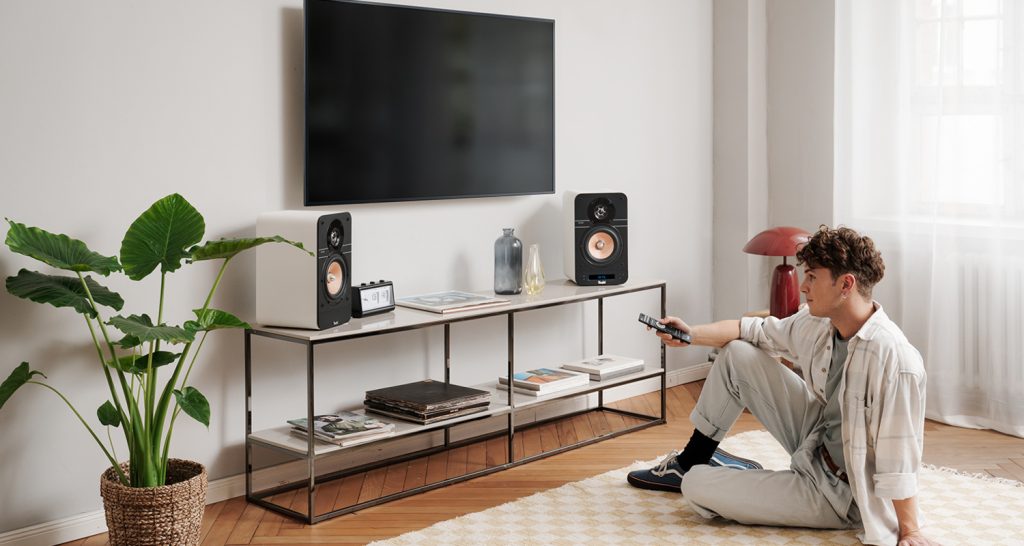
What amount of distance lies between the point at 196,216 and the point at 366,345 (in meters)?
1.07

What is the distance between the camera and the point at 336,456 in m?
3.77

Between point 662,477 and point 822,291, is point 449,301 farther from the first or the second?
point 822,291

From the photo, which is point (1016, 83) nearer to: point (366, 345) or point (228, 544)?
point (366, 345)

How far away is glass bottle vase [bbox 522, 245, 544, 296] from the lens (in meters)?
4.04

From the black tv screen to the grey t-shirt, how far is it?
1513mm

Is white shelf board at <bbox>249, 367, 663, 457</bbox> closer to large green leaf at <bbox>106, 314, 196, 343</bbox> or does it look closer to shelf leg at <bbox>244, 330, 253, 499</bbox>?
shelf leg at <bbox>244, 330, 253, 499</bbox>

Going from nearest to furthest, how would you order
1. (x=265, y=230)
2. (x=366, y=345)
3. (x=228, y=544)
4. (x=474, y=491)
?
(x=228, y=544) → (x=265, y=230) → (x=474, y=491) → (x=366, y=345)

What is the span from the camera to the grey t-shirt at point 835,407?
311 cm

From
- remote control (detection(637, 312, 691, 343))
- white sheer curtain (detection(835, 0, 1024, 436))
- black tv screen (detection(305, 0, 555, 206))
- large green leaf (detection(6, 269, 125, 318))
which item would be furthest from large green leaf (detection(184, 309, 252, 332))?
white sheer curtain (detection(835, 0, 1024, 436))

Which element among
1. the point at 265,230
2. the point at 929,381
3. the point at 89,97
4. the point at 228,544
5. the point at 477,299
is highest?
the point at 89,97

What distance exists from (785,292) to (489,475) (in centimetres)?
151

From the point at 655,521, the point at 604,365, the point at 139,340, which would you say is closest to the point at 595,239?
the point at 604,365

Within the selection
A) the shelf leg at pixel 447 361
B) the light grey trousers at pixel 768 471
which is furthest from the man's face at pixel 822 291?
the shelf leg at pixel 447 361

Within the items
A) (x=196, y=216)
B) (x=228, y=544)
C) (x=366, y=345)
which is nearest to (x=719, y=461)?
(x=366, y=345)
